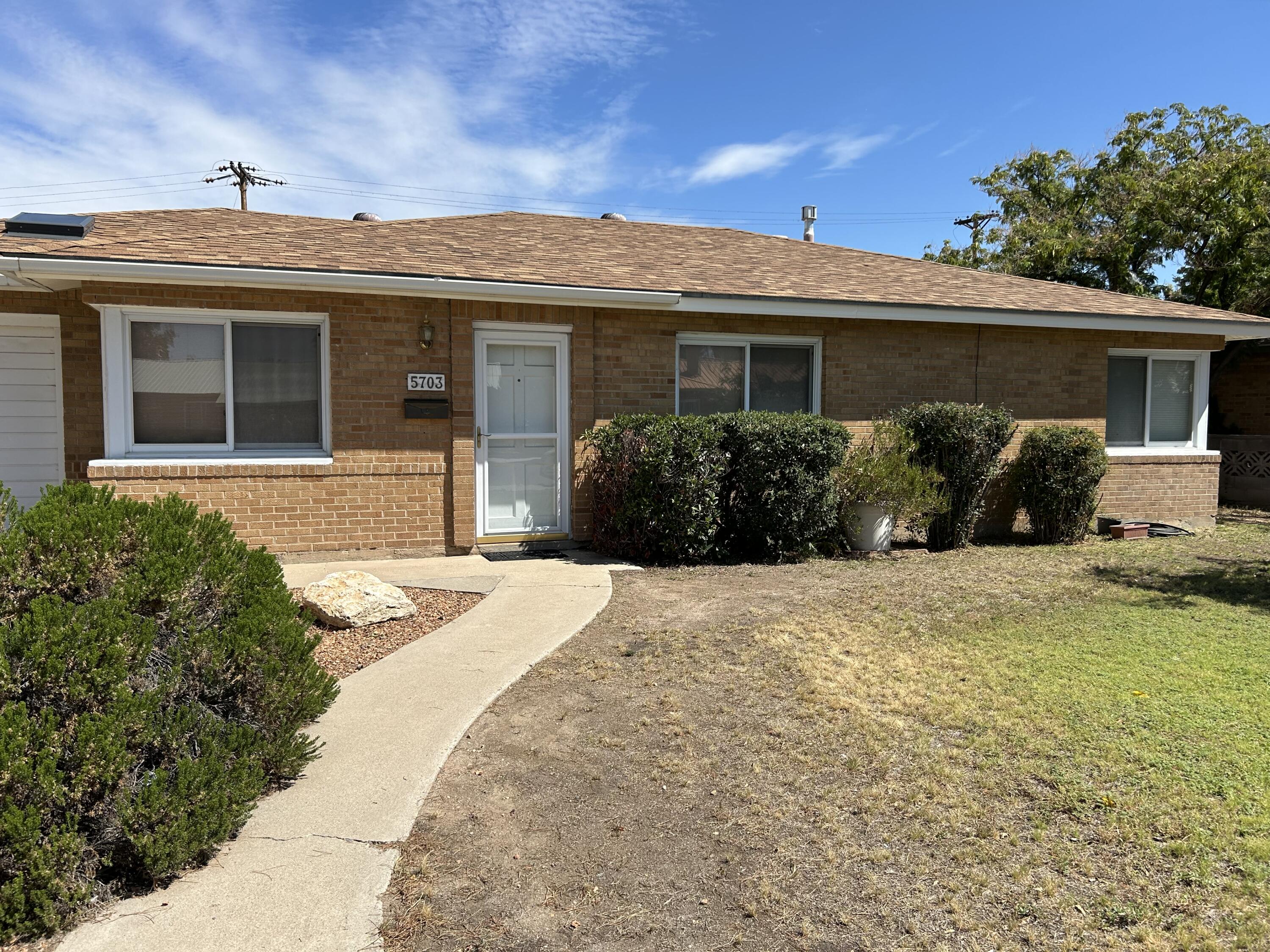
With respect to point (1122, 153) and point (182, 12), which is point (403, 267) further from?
point (1122, 153)

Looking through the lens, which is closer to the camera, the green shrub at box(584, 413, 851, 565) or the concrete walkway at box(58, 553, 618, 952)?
the concrete walkway at box(58, 553, 618, 952)

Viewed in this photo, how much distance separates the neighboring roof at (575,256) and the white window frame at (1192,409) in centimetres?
63

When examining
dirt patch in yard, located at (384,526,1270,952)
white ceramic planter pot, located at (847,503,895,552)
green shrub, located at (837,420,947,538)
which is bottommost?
dirt patch in yard, located at (384,526,1270,952)

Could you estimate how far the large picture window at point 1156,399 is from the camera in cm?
1239

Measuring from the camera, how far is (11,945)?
259 cm

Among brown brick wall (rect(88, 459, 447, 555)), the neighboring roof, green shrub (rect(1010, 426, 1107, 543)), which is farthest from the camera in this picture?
green shrub (rect(1010, 426, 1107, 543))

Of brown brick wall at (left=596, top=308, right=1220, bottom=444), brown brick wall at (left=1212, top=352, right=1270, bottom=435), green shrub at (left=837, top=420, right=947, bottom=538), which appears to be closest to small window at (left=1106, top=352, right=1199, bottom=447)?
brown brick wall at (left=596, top=308, right=1220, bottom=444)

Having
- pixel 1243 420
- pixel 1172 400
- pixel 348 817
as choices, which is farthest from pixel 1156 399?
pixel 348 817

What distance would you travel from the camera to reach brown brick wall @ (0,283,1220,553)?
8.19m

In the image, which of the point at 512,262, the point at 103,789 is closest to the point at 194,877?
the point at 103,789

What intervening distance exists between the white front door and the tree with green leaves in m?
16.6

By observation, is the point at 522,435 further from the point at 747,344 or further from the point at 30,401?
the point at 30,401

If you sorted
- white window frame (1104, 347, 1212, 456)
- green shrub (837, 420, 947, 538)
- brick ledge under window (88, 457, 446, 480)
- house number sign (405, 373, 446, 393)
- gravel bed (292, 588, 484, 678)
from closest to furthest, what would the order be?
gravel bed (292, 588, 484, 678) < brick ledge under window (88, 457, 446, 480) < house number sign (405, 373, 446, 393) < green shrub (837, 420, 947, 538) < white window frame (1104, 347, 1212, 456)

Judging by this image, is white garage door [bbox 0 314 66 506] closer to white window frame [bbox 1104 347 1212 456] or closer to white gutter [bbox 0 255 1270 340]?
white gutter [bbox 0 255 1270 340]
